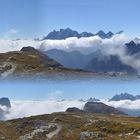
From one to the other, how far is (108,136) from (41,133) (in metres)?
38.9

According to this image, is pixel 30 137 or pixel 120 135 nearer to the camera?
pixel 120 135

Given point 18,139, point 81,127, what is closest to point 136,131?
point 81,127

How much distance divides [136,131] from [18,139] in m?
62.7

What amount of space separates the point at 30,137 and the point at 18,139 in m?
7.40

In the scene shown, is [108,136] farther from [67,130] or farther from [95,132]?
[67,130]

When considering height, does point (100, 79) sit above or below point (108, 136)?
above

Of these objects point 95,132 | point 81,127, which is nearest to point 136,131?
point 95,132

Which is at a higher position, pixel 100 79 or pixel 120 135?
pixel 100 79

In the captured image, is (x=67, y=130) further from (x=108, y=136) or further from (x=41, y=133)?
(x=108, y=136)

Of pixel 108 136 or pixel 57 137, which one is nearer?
pixel 108 136

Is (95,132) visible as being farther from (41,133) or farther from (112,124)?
(41,133)

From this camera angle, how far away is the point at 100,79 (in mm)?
180000

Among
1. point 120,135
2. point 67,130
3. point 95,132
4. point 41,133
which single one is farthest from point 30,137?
point 120,135

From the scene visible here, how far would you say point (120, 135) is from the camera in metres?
180
